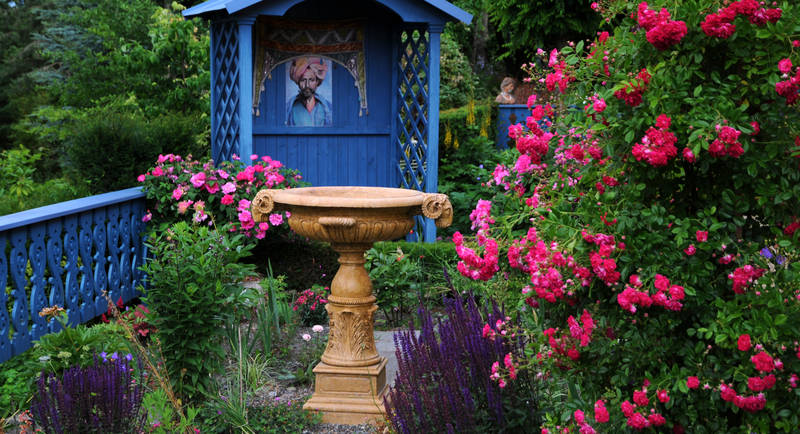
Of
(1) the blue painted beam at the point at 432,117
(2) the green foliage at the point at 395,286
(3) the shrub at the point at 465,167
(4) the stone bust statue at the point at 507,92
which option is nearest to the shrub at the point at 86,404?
(2) the green foliage at the point at 395,286

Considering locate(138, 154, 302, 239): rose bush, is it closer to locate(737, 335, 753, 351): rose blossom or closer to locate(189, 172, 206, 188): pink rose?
locate(189, 172, 206, 188): pink rose

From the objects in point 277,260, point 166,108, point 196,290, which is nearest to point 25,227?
point 196,290

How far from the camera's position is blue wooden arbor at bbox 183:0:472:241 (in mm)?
8672

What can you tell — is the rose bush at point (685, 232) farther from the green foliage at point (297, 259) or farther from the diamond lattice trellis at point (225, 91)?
the diamond lattice trellis at point (225, 91)

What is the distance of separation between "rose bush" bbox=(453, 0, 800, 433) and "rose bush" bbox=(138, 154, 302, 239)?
179 inches

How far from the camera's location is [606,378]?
2.78 m

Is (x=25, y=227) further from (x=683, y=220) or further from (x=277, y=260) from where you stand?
(x=683, y=220)

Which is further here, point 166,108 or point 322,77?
point 166,108

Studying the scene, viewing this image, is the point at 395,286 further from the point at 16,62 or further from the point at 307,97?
the point at 16,62

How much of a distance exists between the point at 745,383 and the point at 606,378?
51 cm

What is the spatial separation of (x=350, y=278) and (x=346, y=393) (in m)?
0.64

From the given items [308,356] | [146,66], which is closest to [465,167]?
[146,66]

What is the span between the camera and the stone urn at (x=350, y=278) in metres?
4.20

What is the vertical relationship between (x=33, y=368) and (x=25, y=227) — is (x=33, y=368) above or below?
below
